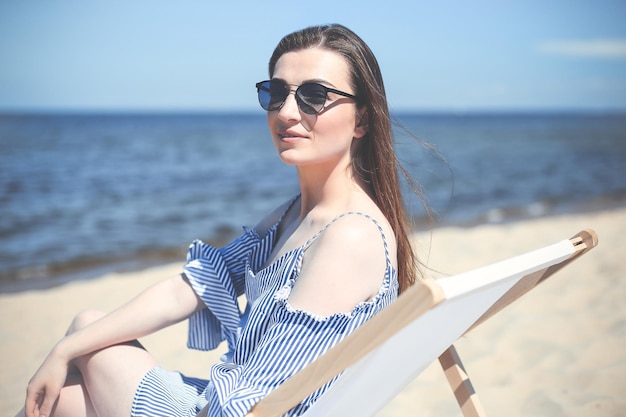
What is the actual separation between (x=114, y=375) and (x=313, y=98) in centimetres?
100

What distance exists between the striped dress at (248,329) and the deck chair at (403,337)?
11 centimetres

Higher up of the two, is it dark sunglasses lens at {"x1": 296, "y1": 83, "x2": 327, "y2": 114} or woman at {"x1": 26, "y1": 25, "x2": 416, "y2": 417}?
dark sunglasses lens at {"x1": 296, "y1": 83, "x2": 327, "y2": 114}

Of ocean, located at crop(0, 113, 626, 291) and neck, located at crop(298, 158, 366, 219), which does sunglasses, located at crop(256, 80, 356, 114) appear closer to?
neck, located at crop(298, 158, 366, 219)

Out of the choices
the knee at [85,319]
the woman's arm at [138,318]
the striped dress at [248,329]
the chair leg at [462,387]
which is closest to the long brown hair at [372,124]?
the striped dress at [248,329]

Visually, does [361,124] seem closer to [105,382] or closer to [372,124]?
[372,124]

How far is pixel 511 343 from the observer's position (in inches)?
151

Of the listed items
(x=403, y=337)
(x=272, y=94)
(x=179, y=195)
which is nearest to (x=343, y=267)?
(x=403, y=337)

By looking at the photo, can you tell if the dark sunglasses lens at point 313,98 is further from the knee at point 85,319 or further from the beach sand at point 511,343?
the beach sand at point 511,343

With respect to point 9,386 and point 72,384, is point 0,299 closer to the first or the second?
point 9,386

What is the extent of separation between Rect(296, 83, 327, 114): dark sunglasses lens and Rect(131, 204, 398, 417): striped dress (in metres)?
0.37

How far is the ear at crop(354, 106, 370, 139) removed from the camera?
1.84 m

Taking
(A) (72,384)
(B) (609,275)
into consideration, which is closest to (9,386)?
(A) (72,384)

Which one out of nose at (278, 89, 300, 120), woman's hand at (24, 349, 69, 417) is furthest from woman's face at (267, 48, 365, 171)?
woman's hand at (24, 349, 69, 417)

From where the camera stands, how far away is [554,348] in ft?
12.1
